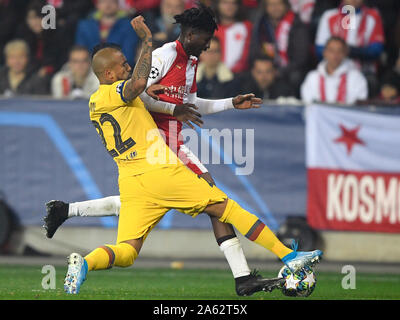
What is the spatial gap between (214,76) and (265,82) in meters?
0.77

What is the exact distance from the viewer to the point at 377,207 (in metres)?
13.1

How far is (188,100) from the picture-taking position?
28.5ft

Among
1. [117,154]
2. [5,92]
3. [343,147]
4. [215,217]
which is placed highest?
[5,92]

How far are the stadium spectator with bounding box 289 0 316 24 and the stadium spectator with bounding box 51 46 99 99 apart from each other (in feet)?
11.5

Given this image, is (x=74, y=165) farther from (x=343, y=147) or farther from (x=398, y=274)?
(x=398, y=274)

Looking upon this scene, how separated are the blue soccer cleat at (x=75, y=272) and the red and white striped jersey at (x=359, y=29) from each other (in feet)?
26.2

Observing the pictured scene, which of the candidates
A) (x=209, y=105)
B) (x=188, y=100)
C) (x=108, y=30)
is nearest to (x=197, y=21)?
(x=188, y=100)

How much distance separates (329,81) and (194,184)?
20.4ft

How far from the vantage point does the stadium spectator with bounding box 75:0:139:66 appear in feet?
49.0

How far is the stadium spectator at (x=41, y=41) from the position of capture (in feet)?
50.3

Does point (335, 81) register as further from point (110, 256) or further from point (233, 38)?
point (110, 256)

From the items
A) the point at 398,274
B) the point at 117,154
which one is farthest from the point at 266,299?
the point at 398,274
